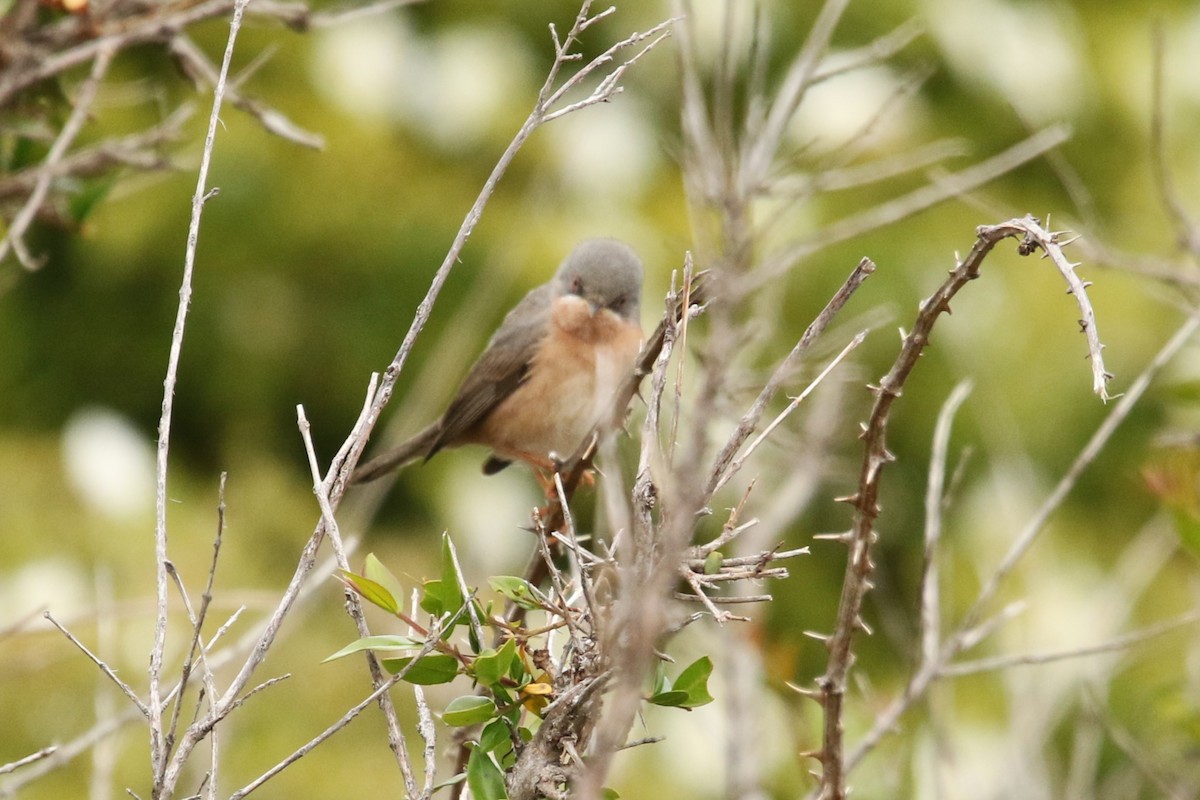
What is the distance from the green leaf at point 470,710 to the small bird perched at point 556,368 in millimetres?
2917

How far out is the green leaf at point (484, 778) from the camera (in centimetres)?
165

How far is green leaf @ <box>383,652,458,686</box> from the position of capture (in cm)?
171

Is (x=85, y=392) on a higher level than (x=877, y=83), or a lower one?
lower

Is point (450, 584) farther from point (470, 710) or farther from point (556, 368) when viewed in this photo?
point (556, 368)

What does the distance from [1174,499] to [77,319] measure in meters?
7.13

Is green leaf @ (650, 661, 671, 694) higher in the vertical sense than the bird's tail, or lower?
higher

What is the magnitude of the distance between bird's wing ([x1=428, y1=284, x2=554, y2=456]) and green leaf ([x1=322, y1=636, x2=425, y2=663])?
3104 millimetres

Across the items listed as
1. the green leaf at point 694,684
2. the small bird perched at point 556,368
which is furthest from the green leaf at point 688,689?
the small bird perched at point 556,368

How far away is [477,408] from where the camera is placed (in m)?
4.89

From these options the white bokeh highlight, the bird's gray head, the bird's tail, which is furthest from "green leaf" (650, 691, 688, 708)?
the white bokeh highlight

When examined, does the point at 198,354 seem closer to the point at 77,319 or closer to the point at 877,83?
the point at 77,319

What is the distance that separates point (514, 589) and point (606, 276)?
3039mm

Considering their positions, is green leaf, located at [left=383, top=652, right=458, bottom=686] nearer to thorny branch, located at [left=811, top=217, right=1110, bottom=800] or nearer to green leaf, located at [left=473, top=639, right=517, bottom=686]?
green leaf, located at [left=473, top=639, right=517, bottom=686]

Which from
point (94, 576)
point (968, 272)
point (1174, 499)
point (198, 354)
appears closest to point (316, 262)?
point (198, 354)
